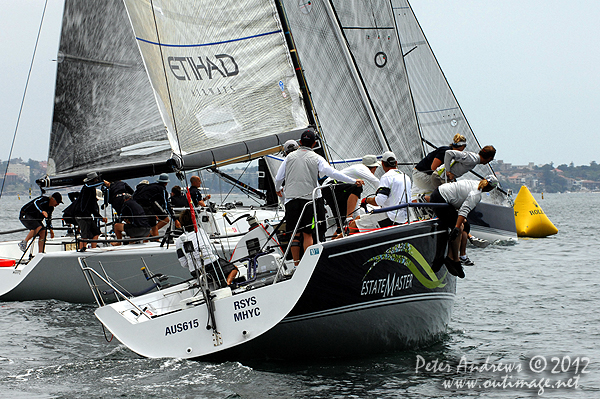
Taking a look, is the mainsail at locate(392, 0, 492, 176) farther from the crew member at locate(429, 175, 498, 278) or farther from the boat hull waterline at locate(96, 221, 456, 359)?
the boat hull waterline at locate(96, 221, 456, 359)

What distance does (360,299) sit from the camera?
22.2ft

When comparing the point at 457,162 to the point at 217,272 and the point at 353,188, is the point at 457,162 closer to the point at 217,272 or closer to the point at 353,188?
the point at 353,188

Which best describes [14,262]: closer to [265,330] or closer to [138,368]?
[138,368]

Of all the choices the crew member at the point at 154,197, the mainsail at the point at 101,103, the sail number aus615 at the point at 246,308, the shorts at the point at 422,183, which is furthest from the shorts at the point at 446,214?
the crew member at the point at 154,197

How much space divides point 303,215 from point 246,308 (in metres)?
1.21

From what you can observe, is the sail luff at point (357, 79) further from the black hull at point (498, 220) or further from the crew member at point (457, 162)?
the black hull at point (498, 220)

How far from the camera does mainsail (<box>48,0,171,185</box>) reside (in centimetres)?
1220

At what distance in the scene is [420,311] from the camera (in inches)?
292

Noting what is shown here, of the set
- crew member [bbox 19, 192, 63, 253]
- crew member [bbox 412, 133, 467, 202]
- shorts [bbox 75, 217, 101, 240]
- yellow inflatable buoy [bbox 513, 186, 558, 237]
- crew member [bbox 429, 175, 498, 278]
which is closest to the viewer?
crew member [bbox 429, 175, 498, 278]

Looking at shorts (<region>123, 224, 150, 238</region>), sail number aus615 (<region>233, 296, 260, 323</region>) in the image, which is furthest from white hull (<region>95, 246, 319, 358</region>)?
shorts (<region>123, 224, 150, 238</region>)

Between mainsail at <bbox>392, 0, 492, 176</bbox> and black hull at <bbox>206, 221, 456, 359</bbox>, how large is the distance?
49.5 feet

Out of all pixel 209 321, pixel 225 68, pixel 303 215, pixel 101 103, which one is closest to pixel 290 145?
pixel 303 215

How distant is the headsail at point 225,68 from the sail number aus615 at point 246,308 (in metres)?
4.41

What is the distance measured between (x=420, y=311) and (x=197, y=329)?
7.70 feet
